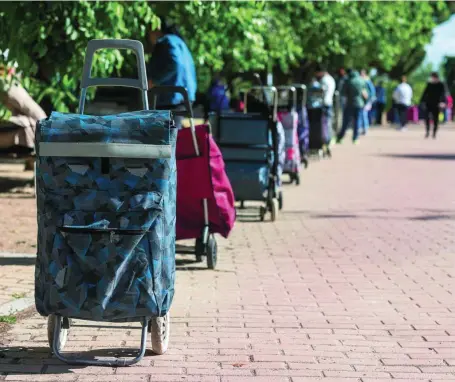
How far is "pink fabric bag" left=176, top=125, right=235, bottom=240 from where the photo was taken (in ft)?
27.8

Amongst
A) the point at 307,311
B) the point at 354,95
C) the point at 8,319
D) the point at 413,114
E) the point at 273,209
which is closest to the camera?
the point at 8,319

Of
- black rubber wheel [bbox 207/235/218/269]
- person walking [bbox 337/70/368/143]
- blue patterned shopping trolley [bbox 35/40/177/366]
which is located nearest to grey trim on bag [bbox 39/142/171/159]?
blue patterned shopping trolley [bbox 35/40/177/366]

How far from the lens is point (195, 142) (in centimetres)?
843

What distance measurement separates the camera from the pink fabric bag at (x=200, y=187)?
8.48m

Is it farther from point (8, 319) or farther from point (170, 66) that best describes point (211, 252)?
point (8, 319)

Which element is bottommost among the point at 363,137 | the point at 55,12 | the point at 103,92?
the point at 363,137

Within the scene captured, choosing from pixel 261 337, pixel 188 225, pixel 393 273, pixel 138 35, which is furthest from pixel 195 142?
pixel 138 35

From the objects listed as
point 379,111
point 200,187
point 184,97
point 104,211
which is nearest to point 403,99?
point 379,111

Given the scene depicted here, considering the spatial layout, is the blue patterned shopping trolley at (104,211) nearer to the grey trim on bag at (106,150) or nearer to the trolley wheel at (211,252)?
the grey trim on bag at (106,150)

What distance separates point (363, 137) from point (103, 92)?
50.6 ft

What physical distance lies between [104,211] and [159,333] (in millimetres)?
733

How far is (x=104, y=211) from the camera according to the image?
548cm

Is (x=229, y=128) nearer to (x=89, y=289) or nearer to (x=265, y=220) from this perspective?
(x=265, y=220)

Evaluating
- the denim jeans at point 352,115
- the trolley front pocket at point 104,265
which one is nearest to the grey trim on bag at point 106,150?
the trolley front pocket at point 104,265
